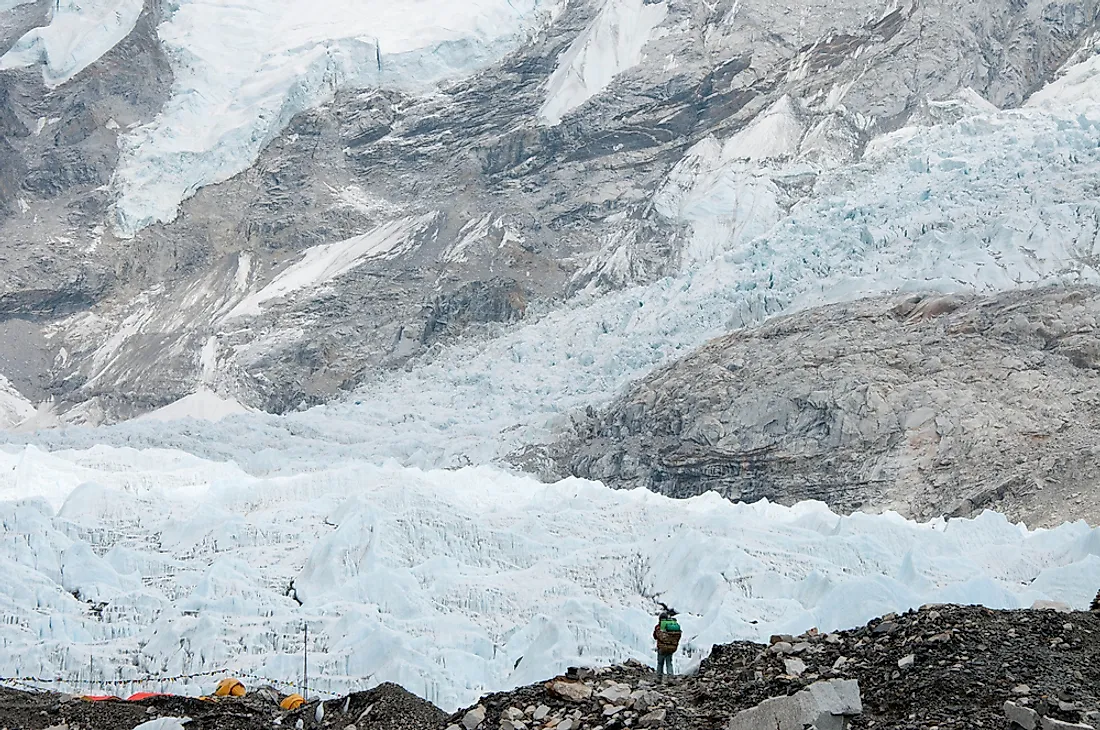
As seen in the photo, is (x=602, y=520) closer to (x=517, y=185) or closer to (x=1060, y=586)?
(x=1060, y=586)

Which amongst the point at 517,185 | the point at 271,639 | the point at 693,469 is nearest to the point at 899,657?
the point at 271,639

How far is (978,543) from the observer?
24094 millimetres

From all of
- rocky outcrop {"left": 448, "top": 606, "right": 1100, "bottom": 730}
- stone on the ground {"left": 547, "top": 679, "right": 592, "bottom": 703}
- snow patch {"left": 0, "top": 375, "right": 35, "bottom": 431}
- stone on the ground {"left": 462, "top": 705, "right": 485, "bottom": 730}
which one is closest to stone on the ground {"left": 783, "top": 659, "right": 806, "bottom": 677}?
rocky outcrop {"left": 448, "top": 606, "right": 1100, "bottom": 730}

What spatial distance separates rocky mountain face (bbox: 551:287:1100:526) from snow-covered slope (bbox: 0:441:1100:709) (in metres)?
5.40

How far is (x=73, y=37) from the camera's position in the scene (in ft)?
262

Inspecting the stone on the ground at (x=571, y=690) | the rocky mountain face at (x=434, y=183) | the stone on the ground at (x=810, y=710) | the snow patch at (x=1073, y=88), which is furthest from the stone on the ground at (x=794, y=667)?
the rocky mountain face at (x=434, y=183)

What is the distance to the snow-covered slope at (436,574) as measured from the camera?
19422mm

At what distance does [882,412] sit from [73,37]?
199 ft

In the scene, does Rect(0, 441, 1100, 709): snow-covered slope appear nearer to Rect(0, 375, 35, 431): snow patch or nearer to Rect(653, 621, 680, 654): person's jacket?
Rect(653, 621, 680, 654): person's jacket

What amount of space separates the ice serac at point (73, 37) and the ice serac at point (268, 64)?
9.80 feet

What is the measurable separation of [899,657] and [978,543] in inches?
647

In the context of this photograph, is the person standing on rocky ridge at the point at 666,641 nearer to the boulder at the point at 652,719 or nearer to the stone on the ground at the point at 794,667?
the stone on the ground at the point at 794,667

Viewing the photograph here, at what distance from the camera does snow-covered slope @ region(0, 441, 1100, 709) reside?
63.7ft

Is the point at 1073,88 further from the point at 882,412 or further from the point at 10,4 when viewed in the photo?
the point at 10,4
